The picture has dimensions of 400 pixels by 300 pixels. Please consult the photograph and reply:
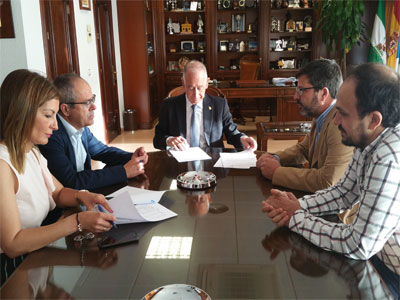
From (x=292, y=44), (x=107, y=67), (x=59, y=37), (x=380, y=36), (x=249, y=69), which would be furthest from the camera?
(x=292, y=44)

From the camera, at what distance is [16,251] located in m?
1.33

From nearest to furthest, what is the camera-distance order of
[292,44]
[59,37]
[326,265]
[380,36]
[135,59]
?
[326,265] → [59,37] → [380,36] → [135,59] → [292,44]

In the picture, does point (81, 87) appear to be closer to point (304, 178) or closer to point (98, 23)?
point (304, 178)

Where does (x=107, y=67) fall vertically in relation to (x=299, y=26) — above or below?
below

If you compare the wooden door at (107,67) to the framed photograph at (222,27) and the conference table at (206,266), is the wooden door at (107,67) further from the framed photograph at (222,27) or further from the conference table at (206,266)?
the conference table at (206,266)

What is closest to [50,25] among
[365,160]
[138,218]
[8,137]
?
[8,137]

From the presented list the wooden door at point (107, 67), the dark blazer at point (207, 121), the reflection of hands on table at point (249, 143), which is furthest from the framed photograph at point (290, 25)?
the reflection of hands on table at point (249, 143)

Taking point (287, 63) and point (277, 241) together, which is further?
point (287, 63)

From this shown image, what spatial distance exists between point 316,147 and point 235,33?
603cm

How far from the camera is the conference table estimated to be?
110 centimetres

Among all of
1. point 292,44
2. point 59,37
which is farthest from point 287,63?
point 59,37

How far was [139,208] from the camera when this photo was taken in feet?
5.43

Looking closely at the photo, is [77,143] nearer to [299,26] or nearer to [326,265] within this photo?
A: [326,265]

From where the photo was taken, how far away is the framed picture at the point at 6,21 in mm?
3015
